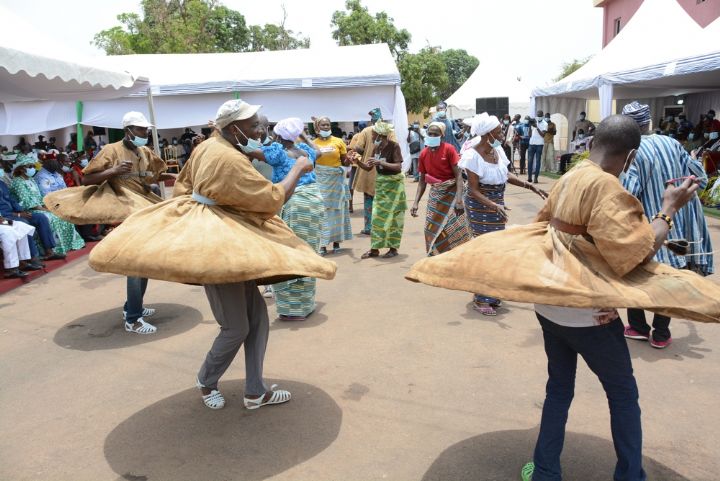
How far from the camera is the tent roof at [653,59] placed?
10375 mm

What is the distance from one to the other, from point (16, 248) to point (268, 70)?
10.7 m

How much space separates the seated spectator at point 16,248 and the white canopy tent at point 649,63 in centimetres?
1086

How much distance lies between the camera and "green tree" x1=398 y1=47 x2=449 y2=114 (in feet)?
133

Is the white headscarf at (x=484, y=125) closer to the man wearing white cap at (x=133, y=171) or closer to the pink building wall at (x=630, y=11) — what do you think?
the man wearing white cap at (x=133, y=171)

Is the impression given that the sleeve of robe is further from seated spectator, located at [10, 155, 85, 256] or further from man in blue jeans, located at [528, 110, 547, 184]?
man in blue jeans, located at [528, 110, 547, 184]

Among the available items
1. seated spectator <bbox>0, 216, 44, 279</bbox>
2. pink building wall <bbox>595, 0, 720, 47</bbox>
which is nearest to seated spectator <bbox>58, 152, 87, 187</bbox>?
seated spectator <bbox>0, 216, 44, 279</bbox>

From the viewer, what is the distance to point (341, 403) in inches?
149

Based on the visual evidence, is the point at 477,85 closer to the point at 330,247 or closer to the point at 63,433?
the point at 330,247

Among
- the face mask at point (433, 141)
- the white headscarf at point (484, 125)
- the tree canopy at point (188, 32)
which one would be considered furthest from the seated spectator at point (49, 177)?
the tree canopy at point (188, 32)

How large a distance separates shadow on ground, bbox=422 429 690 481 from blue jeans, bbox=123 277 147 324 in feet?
10.9

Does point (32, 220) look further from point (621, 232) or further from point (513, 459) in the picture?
point (621, 232)

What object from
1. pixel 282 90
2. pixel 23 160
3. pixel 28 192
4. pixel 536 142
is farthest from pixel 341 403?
pixel 282 90

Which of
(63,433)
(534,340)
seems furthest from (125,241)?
(534,340)

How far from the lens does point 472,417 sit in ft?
11.5
